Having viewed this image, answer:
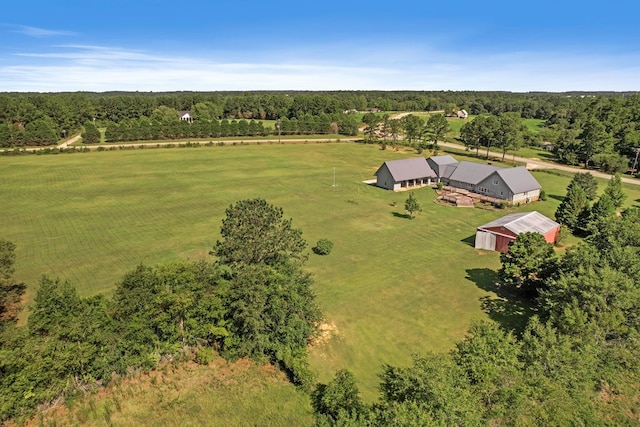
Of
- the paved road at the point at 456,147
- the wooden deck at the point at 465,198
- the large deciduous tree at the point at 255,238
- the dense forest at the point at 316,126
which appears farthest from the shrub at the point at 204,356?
the dense forest at the point at 316,126

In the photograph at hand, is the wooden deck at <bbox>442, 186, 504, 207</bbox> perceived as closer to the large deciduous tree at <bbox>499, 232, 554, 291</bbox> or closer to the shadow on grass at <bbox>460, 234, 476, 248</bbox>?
the shadow on grass at <bbox>460, 234, 476, 248</bbox>

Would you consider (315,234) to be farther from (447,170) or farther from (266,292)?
(447,170)

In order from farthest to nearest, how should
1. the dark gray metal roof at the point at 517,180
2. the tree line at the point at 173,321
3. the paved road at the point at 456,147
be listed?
the paved road at the point at 456,147 < the dark gray metal roof at the point at 517,180 < the tree line at the point at 173,321

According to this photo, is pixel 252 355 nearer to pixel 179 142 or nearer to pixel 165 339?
pixel 165 339

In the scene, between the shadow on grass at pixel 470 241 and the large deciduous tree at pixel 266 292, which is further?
the shadow on grass at pixel 470 241

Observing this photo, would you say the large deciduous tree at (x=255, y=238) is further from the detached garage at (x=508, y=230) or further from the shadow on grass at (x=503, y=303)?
the detached garage at (x=508, y=230)
